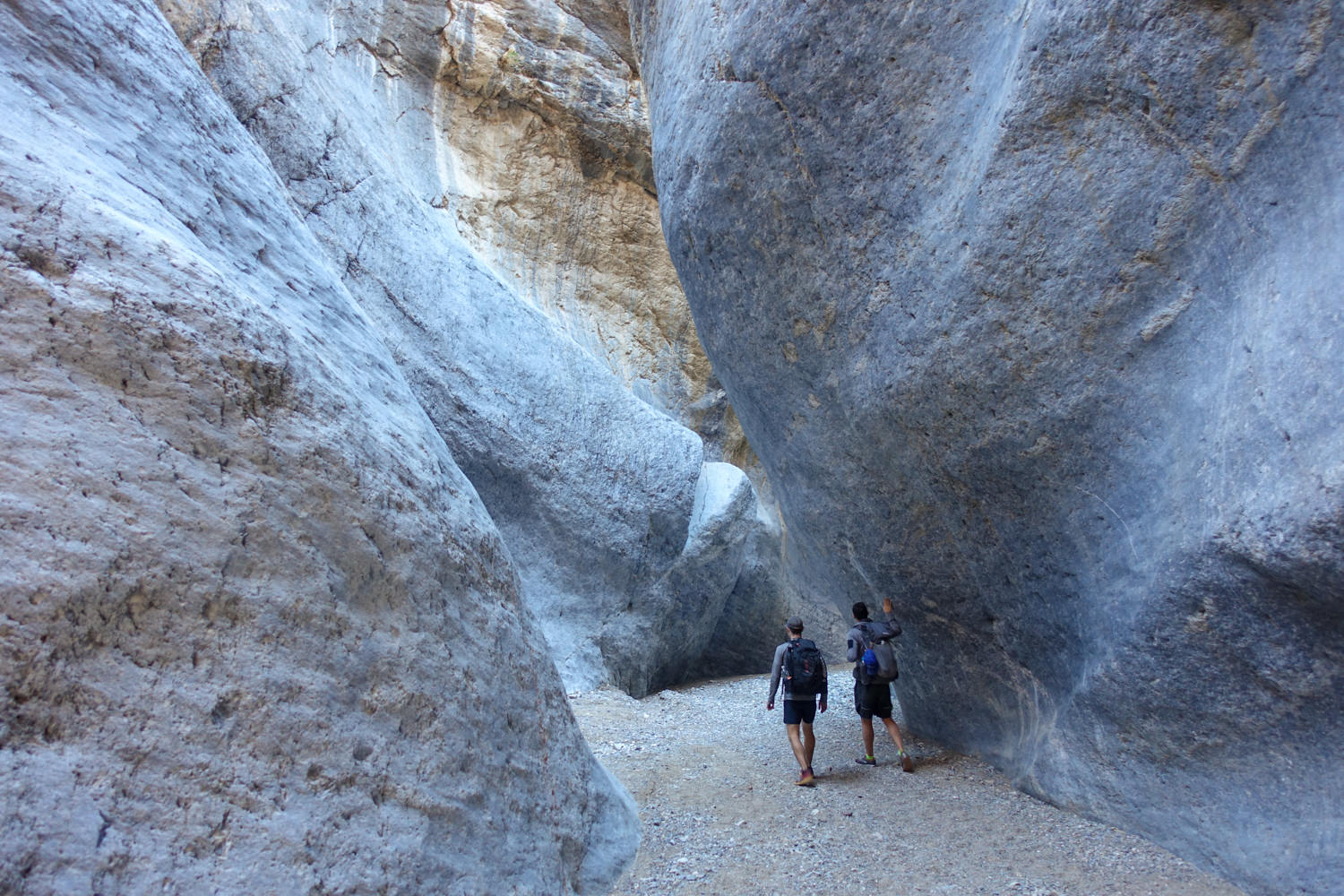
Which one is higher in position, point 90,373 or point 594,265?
point 594,265

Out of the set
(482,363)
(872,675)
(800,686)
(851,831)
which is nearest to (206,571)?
(851,831)

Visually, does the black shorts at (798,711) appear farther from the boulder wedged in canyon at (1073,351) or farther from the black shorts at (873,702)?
the boulder wedged in canyon at (1073,351)

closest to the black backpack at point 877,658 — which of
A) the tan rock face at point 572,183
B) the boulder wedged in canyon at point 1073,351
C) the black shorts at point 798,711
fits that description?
the boulder wedged in canyon at point 1073,351

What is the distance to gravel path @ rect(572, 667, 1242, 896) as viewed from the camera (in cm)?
356

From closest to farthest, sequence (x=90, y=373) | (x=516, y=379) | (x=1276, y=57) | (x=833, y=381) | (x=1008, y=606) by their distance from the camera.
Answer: (x=90, y=373)
(x=1276, y=57)
(x=1008, y=606)
(x=833, y=381)
(x=516, y=379)

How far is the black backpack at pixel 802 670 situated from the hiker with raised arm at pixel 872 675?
32cm

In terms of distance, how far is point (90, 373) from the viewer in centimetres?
231

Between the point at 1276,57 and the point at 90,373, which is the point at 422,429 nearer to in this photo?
the point at 90,373

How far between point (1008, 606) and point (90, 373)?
4.70 meters

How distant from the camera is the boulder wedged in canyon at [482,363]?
8430 mm

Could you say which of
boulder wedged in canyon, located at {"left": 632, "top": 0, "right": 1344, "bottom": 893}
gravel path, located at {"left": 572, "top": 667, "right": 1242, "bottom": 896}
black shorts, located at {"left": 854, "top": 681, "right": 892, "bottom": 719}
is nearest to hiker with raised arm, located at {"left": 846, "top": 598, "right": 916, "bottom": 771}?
black shorts, located at {"left": 854, "top": 681, "right": 892, "bottom": 719}

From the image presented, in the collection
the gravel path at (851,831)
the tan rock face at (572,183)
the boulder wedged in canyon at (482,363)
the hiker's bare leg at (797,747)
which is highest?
the tan rock face at (572,183)

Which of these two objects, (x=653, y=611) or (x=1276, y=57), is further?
(x=653, y=611)

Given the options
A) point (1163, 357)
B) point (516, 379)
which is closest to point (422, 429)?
point (1163, 357)
